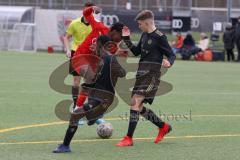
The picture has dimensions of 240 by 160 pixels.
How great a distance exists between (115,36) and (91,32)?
2.01m

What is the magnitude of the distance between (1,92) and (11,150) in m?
8.16

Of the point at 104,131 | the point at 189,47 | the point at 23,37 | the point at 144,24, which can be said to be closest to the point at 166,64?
the point at 144,24

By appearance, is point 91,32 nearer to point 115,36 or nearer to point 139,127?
point 139,127

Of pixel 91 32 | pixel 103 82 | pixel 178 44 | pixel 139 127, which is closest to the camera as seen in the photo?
pixel 103 82

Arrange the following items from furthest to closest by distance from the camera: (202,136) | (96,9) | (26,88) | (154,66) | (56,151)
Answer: (26,88) < (96,9) < (202,136) < (154,66) < (56,151)

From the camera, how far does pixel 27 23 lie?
139ft

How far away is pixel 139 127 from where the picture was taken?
12.1 m

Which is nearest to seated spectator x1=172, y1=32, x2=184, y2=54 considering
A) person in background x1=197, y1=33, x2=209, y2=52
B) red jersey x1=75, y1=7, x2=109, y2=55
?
person in background x1=197, y1=33, x2=209, y2=52

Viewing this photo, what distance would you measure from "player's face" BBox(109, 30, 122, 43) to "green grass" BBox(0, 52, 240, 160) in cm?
147

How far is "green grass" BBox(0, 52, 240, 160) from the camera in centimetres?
944

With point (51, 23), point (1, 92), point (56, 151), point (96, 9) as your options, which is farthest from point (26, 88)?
point (51, 23)

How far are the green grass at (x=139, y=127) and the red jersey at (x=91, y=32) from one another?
1.33 metres

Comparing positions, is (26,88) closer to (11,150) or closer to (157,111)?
(157,111)

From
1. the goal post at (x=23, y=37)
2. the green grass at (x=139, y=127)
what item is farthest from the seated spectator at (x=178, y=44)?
the green grass at (x=139, y=127)
